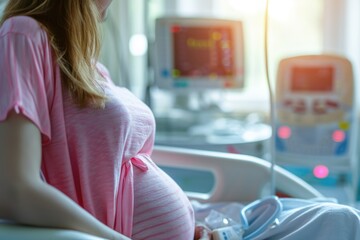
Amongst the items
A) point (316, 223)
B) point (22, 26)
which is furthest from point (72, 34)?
point (316, 223)

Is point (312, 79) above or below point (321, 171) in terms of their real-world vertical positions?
above

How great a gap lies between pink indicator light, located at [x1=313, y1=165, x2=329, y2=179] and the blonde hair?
1.18m

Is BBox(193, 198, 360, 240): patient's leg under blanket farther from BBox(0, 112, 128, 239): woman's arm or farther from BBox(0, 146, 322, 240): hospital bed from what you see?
BBox(0, 112, 128, 239): woman's arm

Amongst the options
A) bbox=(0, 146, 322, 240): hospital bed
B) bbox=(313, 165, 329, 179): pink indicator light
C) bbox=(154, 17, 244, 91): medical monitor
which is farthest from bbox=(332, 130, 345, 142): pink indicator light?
bbox=(0, 146, 322, 240): hospital bed

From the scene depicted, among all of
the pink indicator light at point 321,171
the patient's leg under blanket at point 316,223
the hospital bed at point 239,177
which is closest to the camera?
the patient's leg under blanket at point 316,223

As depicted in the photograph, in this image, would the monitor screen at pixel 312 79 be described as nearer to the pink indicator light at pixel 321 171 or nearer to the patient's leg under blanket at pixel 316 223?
the pink indicator light at pixel 321 171

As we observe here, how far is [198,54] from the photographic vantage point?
77.5 inches

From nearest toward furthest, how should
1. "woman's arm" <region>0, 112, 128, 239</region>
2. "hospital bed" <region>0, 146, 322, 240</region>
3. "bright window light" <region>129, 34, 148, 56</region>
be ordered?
"woman's arm" <region>0, 112, 128, 239</region>, "hospital bed" <region>0, 146, 322, 240</region>, "bright window light" <region>129, 34, 148, 56</region>

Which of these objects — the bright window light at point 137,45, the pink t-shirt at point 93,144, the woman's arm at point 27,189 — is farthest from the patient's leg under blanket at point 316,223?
the bright window light at point 137,45

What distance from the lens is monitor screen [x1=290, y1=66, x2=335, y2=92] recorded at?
1.86 meters

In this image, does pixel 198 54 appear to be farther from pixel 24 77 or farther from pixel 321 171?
pixel 24 77

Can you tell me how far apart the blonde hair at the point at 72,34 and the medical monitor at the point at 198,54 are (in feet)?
3.46

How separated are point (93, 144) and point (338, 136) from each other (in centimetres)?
122

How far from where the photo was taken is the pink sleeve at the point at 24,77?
753mm
